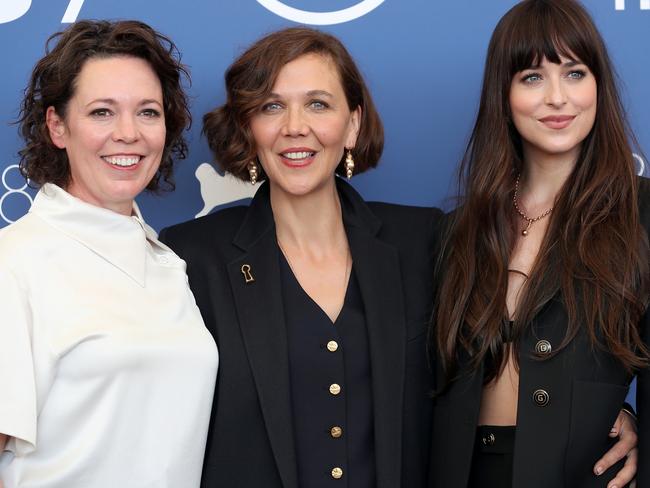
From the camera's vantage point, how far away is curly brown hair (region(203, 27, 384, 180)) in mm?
2531

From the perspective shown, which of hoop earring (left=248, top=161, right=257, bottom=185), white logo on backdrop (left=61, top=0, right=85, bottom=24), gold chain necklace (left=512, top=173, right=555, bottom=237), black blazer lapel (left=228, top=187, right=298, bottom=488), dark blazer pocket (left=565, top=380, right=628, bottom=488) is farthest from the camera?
white logo on backdrop (left=61, top=0, right=85, bottom=24)

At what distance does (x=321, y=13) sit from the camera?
310 centimetres

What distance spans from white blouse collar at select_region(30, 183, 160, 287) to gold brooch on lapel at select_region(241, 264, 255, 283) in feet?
0.87

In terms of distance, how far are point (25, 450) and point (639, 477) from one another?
4.42 feet

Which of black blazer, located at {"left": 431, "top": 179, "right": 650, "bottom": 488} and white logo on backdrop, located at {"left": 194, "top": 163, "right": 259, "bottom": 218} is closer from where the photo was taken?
black blazer, located at {"left": 431, "top": 179, "right": 650, "bottom": 488}

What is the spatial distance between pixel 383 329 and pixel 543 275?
410mm

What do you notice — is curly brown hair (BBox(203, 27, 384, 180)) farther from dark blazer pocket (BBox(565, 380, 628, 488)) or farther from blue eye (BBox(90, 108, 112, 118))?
Result: dark blazer pocket (BBox(565, 380, 628, 488))

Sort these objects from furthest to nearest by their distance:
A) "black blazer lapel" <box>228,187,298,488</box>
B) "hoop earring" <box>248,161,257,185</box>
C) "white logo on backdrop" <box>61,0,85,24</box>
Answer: "white logo on backdrop" <box>61,0,85,24</box>, "hoop earring" <box>248,161,257,185</box>, "black blazer lapel" <box>228,187,298,488</box>

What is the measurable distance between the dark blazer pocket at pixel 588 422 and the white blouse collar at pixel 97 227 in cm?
102

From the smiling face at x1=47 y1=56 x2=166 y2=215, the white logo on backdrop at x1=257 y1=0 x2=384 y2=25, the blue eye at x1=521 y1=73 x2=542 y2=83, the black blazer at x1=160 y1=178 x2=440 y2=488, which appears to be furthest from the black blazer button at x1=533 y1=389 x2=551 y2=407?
the white logo on backdrop at x1=257 y1=0 x2=384 y2=25

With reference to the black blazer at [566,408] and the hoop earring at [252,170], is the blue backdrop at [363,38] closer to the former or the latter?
the hoop earring at [252,170]

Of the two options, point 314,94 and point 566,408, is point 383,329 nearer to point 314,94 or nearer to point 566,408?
point 566,408

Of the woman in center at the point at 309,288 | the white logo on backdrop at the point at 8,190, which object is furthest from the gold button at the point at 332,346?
the white logo on backdrop at the point at 8,190

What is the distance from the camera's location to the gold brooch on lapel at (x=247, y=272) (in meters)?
2.46
